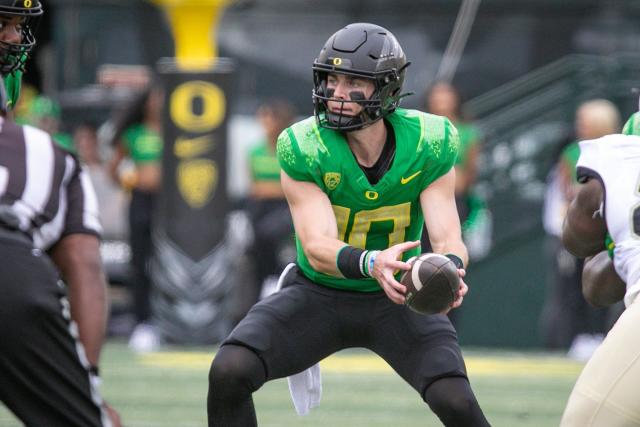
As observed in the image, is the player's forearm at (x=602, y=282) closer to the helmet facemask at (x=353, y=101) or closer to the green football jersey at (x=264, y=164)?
the helmet facemask at (x=353, y=101)

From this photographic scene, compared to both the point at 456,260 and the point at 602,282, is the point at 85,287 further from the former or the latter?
the point at 602,282

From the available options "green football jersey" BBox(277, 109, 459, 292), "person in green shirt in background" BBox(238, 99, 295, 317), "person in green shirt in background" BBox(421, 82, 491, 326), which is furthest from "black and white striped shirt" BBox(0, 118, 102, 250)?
"person in green shirt in background" BBox(238, 99, 295, 317)

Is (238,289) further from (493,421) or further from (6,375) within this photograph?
(6,375)

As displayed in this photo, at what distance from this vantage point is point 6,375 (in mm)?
3621

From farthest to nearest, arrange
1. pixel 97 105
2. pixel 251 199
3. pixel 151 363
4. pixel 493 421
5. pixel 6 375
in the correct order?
pixel 97 105 < pixel 251 199 < pixel 151 363 < pixel 493 421 < pixel 6 375

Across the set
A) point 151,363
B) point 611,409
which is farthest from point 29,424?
point 151,363

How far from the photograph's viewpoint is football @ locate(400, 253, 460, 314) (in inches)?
181

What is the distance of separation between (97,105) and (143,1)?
3.72ft

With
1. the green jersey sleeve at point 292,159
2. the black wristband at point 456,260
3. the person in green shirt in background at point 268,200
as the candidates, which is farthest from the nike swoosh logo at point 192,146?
the black wristband at point 456,260

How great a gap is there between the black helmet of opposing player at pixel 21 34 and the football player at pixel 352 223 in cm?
95

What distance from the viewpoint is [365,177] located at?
201 inches

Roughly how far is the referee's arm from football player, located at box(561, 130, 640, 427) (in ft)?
4.21

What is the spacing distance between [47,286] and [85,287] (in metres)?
0.39

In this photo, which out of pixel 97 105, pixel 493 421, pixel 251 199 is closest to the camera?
pixel 493 421
